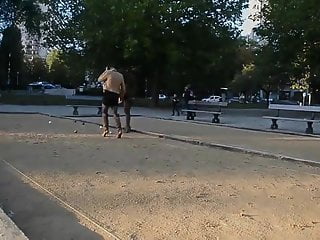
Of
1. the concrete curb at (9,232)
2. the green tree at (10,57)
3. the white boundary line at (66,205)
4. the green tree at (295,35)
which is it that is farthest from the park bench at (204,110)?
the green tree at (10,57)

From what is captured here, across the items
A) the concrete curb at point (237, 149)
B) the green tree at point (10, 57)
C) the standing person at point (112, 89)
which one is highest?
the green tree at point (10, 57)

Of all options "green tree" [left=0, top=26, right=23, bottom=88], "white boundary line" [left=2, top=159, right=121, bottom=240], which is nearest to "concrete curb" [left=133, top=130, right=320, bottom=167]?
"white boundary line" [left=2, top=159, right=121, bottom=240]

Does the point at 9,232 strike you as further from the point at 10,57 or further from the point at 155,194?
the point at 10,57

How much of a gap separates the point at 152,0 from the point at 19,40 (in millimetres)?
33513

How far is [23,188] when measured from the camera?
724 centimetres

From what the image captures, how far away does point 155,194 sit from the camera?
692 centimetres

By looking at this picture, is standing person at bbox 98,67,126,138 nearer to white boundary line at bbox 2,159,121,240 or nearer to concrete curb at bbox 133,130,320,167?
concrete curb at bbox 133,130,320,167

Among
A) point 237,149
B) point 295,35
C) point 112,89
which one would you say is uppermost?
point 295,35

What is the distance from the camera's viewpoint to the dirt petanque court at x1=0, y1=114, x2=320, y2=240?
17.7 feet

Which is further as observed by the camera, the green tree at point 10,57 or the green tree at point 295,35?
the green tree at point 10,57

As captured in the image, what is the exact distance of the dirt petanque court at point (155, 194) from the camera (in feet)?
17.7

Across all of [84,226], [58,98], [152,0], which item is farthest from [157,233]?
[58,98]

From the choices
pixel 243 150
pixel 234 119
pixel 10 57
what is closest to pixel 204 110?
pixel 234 119

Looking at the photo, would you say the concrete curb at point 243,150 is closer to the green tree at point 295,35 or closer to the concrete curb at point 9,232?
the concrete curb at point 9,232
